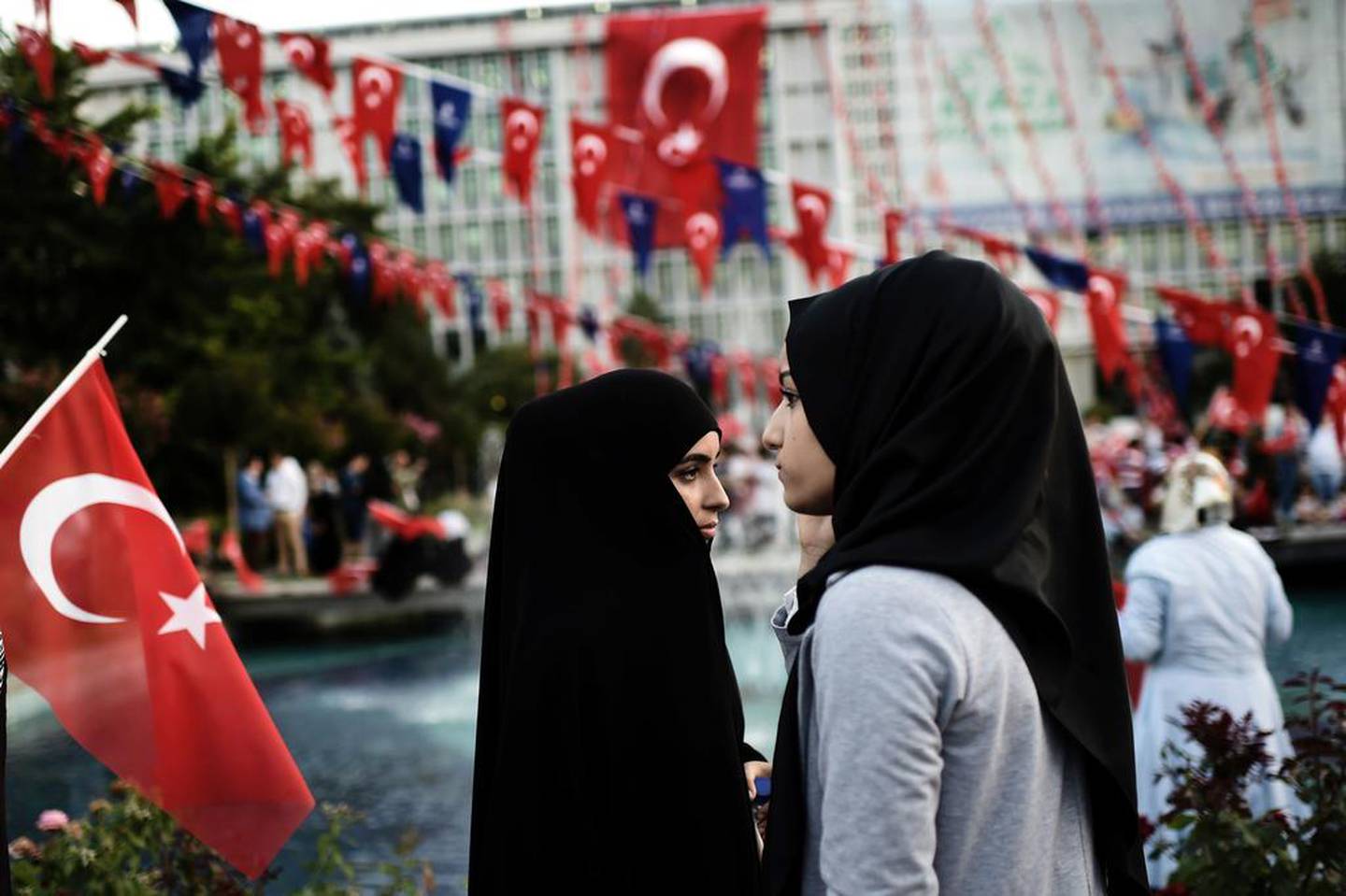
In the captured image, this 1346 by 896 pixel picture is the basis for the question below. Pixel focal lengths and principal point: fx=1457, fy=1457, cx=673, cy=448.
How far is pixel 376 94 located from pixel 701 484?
8.27 m

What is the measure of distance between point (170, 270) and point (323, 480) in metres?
4.83

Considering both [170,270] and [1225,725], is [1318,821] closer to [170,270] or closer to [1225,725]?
[1225,725]

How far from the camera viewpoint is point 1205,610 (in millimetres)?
4824

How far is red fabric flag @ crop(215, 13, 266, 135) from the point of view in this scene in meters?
8.65

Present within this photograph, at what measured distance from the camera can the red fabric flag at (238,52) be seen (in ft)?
28.4

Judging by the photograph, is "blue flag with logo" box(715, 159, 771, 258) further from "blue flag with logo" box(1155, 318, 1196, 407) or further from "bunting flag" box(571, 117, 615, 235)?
"blue flag with logo" box(1155, 318, 1196, 407)

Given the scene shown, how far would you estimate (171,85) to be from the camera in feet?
32.0

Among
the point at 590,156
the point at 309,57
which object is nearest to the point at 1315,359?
the point at 590,156

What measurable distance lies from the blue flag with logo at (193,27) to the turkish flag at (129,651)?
561cm

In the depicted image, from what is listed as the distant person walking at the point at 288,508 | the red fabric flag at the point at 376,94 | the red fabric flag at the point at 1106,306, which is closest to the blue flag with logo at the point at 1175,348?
the red fabric flag at the point at 1106,306

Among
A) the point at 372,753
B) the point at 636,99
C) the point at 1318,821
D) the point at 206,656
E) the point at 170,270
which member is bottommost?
the point at 372,753

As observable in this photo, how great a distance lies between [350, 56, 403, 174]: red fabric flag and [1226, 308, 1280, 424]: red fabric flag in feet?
20.6

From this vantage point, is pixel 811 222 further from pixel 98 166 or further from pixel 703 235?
pixel 98 166

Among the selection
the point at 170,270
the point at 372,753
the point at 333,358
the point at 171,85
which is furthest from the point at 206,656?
the point at 333,358
